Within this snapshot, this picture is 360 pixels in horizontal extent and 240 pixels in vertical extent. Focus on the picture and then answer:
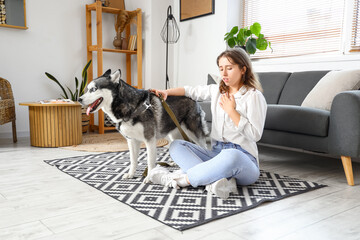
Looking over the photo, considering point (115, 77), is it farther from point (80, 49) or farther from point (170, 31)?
point (170, 31)

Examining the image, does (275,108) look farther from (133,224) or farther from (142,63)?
(142,63)

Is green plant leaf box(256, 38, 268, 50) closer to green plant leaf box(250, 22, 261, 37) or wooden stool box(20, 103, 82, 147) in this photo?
green plant leaf box(250, 22, 261, 37)

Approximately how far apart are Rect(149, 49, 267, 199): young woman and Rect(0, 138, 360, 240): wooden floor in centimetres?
23

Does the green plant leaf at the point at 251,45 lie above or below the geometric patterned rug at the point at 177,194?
above

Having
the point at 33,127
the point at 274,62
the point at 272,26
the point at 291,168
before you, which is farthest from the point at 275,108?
the point at 33,127

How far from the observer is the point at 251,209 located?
157cm

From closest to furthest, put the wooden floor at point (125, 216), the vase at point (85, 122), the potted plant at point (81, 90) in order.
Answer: the wooden floor at point (125, 216), the potted plant at point (81, 90), the vase at point (85, 122)

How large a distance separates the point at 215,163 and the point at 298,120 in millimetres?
936

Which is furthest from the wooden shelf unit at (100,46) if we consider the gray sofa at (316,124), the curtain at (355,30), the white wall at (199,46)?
the curtain at (355,30)

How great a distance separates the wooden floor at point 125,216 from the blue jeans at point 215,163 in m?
0.22

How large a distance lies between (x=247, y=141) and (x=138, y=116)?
679mm

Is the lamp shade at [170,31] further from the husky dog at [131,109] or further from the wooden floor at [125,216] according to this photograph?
the wooden floor at [125,216]

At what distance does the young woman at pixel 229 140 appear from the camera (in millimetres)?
1681

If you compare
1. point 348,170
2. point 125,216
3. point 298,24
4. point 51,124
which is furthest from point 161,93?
point 298,24
